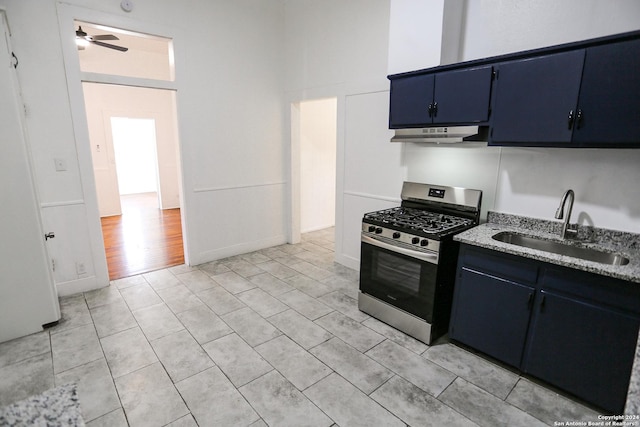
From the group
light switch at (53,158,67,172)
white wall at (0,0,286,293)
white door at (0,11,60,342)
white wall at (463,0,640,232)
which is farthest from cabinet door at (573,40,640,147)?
light switch at (53,158,67,172)

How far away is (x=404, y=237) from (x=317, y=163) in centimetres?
338

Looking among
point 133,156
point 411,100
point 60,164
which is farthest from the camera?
point 133,156

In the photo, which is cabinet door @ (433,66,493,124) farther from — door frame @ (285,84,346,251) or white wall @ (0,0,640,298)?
door frame @ (285,84,346,251)

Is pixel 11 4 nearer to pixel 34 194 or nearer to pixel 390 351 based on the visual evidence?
pixel 34 194

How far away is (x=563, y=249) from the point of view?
238 centimetres

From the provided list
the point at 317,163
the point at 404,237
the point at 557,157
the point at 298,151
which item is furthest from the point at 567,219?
the point at 317,163

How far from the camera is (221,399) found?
6.75 feet

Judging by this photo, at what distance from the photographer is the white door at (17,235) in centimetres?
244

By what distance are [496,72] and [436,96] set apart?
1.54ft

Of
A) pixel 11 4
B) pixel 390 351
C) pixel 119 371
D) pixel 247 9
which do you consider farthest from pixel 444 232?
pixel 11 4

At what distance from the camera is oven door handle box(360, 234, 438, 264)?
247cm

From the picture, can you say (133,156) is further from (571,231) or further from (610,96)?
(610,96)

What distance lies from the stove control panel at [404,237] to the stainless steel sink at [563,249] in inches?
18.4

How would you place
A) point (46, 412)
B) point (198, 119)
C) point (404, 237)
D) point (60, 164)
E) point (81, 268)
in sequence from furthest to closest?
point (198, 119) < point (81, 268) < point (60, 164) < point (404, 237) < point (46, 412)
